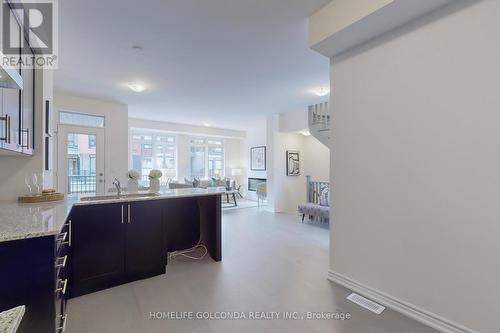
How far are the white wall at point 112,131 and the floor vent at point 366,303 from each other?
5334 mm

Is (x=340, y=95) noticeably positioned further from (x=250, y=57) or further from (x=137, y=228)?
(x=137, y=228)

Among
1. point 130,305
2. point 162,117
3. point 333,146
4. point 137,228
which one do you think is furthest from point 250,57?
point 162,117

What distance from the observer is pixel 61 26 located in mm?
2473

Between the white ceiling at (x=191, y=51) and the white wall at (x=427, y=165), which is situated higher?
the white ceiling at (x=191, y=51)

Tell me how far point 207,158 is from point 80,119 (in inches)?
190

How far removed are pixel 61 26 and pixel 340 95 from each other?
120 inches

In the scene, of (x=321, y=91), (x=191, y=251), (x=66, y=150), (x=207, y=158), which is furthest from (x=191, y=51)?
(x=207, y=158)

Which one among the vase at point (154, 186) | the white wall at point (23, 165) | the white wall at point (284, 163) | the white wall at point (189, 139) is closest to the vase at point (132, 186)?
the vase at point (154, 186)

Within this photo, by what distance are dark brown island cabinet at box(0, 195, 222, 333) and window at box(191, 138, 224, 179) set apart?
596cm

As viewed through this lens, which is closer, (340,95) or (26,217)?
(26,217)

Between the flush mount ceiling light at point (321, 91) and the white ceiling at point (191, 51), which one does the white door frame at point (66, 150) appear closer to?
the white ceiling at point (191, 51)

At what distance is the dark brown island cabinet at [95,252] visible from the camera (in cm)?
120

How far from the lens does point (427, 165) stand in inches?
76.5

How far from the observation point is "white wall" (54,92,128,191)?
17.1 ft
